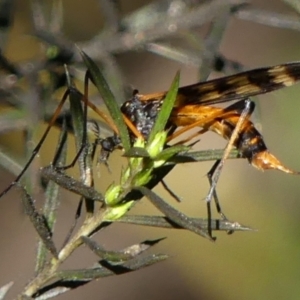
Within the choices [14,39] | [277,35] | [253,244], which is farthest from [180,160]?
[277,35]

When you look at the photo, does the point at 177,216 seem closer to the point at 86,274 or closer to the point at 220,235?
the point at 86,274

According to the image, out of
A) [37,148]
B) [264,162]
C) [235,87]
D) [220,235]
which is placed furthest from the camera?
[220,235]

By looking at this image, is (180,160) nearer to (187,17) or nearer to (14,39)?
(187,17)

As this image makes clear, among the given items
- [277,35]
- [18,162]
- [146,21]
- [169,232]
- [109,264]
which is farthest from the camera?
[277,35]

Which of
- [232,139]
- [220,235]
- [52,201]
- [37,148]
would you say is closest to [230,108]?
[232,139]

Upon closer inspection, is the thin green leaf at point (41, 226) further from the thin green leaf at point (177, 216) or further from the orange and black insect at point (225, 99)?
the orange and black insect at point (225, 99)

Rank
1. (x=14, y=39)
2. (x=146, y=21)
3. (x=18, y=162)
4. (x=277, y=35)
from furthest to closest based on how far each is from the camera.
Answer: (x=277, y=35) < (x=14, y=39) < (x=146, y=21) < (x=18, y=162)

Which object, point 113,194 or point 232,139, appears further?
point 232,139
